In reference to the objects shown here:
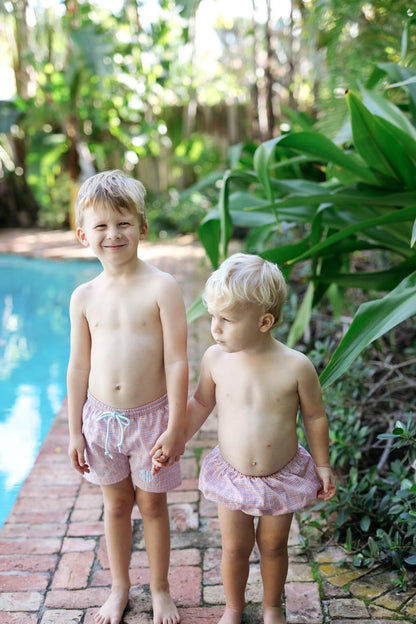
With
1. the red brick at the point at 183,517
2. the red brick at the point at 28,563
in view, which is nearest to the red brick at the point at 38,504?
the red brick at the point at 28,563

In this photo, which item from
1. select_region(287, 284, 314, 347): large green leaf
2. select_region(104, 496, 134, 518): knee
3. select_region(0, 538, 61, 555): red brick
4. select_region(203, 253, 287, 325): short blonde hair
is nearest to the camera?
select_region(203, 253, 287, 325): short blonde hair

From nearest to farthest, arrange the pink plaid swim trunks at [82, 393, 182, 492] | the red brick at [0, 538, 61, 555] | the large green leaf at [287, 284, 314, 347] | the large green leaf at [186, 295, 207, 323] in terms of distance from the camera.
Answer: the pink plaid swim trunks at [82, 393, 182, 492] → the red brick at [0, 538, 61, 555] → the large green leaf at [186, 295, 207, 323] → the large green leaf at [287, 284, 314, 347]

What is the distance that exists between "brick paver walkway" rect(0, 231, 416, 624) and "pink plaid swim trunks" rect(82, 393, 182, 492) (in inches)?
14.5

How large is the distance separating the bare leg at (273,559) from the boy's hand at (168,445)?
0.90 ft

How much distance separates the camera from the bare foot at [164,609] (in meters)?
1.63

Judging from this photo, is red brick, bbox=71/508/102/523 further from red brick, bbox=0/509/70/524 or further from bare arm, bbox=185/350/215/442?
bare arm, bbox=185/350/215/442

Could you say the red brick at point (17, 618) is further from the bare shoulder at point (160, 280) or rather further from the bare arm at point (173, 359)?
the bare shoulder at point (160, 280)

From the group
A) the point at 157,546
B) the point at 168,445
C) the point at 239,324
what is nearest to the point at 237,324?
the point at 239,324

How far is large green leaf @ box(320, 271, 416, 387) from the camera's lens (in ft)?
5.26

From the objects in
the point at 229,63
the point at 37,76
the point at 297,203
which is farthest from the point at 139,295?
the point at 229,63

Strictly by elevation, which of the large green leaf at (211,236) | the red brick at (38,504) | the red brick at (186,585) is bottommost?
the red brick at (38,504)

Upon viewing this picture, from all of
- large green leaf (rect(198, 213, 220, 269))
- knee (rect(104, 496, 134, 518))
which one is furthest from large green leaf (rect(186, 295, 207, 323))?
knee (rect(104, 496, 134, 518))

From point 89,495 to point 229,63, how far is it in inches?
423

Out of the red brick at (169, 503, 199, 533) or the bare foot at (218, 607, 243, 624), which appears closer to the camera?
the bare foot at (218, 607, 243, 624)
